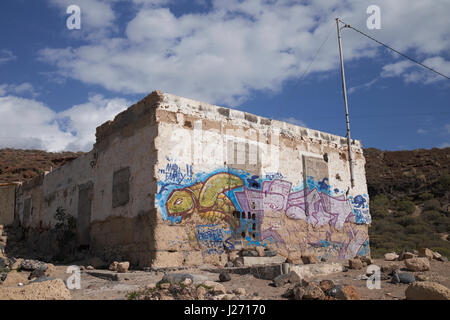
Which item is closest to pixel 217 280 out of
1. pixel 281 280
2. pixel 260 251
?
pixel 281 280

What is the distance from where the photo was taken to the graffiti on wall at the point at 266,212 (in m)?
8.83

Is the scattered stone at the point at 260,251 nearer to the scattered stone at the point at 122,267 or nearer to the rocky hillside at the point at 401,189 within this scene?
the scattered stone at the point at 122,267

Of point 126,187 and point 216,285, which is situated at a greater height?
point 126,187

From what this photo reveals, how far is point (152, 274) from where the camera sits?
301 inches

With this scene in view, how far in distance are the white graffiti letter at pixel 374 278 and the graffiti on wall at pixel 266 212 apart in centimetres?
272

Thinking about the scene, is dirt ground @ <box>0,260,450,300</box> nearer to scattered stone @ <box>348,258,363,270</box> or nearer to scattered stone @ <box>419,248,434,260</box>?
scattered stone @ <box>348,258,363,270</box>

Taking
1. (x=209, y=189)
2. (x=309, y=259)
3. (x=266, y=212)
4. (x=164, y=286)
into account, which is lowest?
(x=164, y=286)

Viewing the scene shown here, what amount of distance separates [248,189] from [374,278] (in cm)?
380

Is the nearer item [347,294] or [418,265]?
[347,294]

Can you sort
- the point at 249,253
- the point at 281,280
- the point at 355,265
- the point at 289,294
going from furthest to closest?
the point at 249,253, the point at 355,265, the point at 281,280, the point at 289,294

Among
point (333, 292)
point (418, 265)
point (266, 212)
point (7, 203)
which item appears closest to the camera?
point (333, 292)

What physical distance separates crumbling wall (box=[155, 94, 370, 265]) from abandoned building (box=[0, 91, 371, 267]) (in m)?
0.03

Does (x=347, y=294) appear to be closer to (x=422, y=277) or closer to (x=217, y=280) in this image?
(x=422, y=277)

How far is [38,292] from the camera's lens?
15.8 feet
